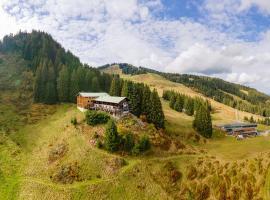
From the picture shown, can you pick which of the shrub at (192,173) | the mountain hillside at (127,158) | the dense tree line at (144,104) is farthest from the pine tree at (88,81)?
the shrub at (192,173)

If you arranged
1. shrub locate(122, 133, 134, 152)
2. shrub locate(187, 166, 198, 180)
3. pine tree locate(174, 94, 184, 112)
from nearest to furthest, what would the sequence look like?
shrub locate(187, 166, 198, 180) < shrub locate(122, 133, 134, 152) < pine tree locate(174, 94, 184, 112)

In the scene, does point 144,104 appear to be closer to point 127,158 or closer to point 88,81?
point 127,158

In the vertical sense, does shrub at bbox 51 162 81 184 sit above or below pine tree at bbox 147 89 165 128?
below

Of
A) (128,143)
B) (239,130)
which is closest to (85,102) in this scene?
(128,143)

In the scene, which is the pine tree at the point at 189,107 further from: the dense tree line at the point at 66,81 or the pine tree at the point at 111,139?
the pine tree at the point at 111,139

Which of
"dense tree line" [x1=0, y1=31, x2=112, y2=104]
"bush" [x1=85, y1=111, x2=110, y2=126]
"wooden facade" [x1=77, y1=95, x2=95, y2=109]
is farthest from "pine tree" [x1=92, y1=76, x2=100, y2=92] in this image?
"bush" [x1=85, y1=111, x2=110, y2=126]

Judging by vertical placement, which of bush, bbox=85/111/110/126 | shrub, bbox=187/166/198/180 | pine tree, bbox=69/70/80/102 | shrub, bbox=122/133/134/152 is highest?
pine tree, bbox=69/70/80/102

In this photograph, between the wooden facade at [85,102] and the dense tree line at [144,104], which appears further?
the wooden facade at [85,102]

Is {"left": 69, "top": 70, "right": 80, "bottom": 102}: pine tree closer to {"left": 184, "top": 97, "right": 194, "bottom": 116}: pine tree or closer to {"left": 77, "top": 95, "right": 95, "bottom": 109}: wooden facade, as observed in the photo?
A: {"left": 77, "top": 95, "right": 95, "bottom": 109}: wooden facade
